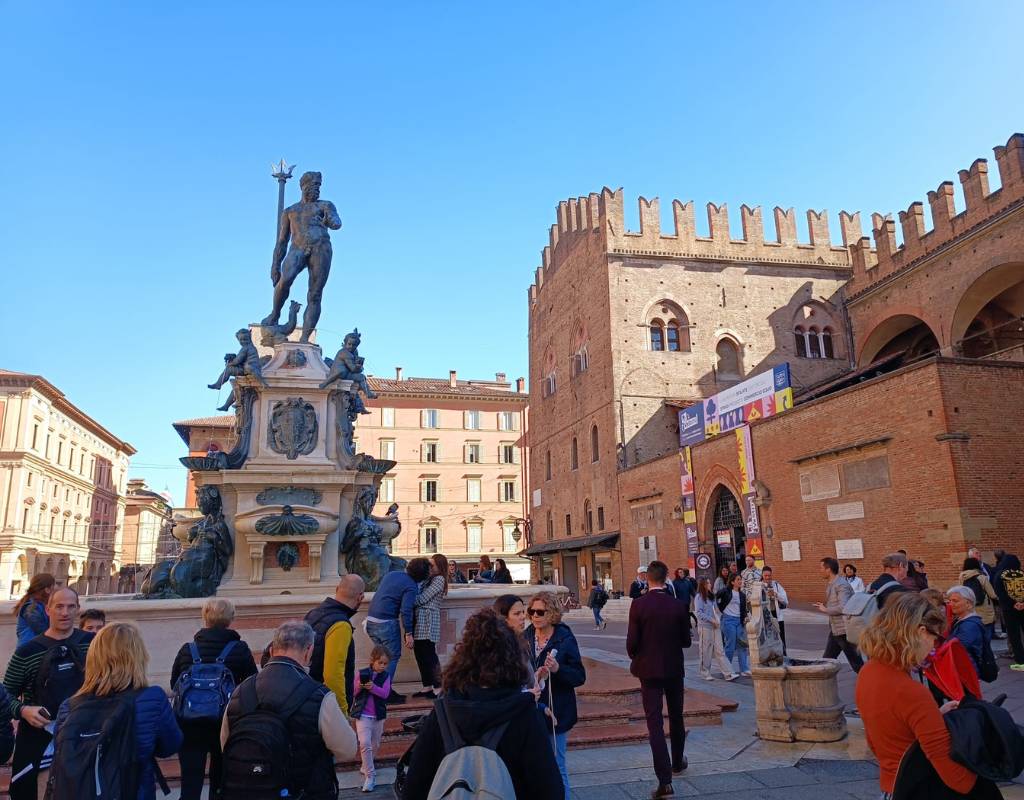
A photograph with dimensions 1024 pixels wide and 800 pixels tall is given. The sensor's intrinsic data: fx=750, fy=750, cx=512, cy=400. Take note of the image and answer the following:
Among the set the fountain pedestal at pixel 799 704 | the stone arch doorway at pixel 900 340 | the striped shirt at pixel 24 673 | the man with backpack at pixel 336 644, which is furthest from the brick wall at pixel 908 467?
the striped shirt at pixel 24 673

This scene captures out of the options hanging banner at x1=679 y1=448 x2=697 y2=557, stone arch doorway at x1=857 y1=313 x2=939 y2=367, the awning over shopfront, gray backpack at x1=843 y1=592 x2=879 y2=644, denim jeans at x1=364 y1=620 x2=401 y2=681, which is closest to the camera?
denim jeans at x1=364 y1=620 x2=401 y2=681

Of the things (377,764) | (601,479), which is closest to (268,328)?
(377,764)

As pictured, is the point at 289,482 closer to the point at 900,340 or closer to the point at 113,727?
the point at 113,727

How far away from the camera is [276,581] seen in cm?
863

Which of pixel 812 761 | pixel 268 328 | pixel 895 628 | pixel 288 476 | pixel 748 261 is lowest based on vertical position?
pixel 812 761

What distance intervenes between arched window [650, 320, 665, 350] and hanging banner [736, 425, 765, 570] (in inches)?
386

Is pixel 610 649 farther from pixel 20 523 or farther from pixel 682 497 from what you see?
pixel 20 523

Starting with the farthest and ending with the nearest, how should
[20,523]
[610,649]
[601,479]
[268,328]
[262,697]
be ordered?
1. [20,523]
2. [601,479]
3. [610,649]
4. [268,328]
5. [262,697]

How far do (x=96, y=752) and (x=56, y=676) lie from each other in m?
1.14

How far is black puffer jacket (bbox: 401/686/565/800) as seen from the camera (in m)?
2.24

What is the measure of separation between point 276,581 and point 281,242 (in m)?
4.65

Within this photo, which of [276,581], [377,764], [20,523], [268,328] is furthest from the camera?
[20,523]

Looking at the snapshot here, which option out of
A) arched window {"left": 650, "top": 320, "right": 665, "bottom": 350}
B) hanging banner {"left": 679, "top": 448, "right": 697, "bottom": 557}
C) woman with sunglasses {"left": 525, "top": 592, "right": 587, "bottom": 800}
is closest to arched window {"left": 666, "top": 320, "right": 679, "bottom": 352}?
arched window {"left": 650, "top": 320, "right": 665, "bottom": 350}

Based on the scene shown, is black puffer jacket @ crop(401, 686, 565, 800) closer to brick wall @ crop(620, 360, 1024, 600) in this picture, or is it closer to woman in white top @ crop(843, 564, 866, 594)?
woman in white top @ crop(843, 564, 866, 594)
